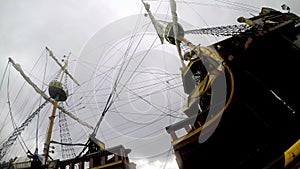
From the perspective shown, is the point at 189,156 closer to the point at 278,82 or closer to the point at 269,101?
the point at 269,101

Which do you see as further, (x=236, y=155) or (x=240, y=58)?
(x=240, y=58)

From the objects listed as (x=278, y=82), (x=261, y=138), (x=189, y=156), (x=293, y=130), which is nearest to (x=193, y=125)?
(x=189, y=156)

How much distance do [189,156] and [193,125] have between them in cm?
117

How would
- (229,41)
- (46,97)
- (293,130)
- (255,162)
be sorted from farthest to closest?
(46,97)
(229,41)
(293,130)
(255,162)

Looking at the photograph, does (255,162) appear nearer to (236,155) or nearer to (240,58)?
(236,155)

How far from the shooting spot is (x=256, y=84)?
7496 millimetres

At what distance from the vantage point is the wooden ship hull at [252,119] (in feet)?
21.1

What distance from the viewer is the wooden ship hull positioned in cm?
643

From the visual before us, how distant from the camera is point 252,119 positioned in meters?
6.75

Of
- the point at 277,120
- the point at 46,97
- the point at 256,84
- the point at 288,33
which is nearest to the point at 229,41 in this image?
the point at 288,33

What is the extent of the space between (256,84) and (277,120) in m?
1.30

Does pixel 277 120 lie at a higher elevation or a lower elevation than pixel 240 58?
lower

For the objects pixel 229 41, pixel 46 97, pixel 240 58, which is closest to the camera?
pixel 240 58

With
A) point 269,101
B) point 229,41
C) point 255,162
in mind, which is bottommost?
point 255,162
